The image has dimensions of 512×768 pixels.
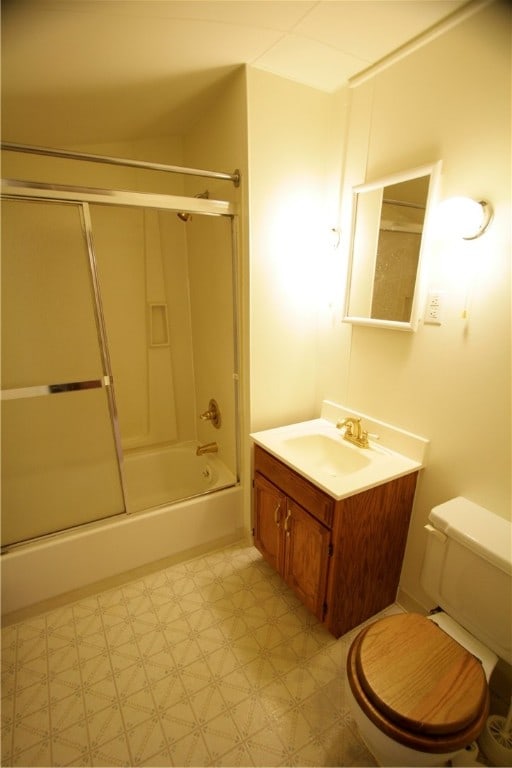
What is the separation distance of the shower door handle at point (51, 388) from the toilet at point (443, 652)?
1.48 m

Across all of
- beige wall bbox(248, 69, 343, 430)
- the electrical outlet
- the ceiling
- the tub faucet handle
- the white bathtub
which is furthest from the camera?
the white bathtub

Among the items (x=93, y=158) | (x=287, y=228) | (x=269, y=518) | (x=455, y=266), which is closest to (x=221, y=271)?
(x=287, y=228)

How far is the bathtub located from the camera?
154cm

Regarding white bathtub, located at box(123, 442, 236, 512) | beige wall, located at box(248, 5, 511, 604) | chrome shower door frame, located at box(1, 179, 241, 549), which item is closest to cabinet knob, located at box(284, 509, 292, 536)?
beige wall, located at box(248, 5, 511, 604)

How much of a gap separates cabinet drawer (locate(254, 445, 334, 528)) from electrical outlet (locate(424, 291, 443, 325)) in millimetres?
778

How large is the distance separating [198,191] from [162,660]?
2404 millimetres

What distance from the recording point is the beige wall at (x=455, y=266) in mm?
1071

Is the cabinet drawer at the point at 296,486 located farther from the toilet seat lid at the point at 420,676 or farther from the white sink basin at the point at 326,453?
the toilet seat lid at the point at 420,676

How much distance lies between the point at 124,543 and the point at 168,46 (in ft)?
6.90

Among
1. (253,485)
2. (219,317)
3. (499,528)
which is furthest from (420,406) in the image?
(219,317)

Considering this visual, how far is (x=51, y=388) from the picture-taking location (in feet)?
A: 5.20

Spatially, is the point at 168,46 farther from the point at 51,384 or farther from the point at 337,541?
the point at 337,541

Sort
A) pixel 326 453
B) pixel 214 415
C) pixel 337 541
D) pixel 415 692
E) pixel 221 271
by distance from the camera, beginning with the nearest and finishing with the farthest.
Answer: pixel 415 692 → pixel 337 541 → pixel 326 453 → pixel 221 271 → pixel 214 415

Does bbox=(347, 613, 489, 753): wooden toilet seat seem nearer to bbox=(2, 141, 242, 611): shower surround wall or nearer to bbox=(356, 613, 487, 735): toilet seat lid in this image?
bbox=(356, 613, 487, 735): toilet seat lid
